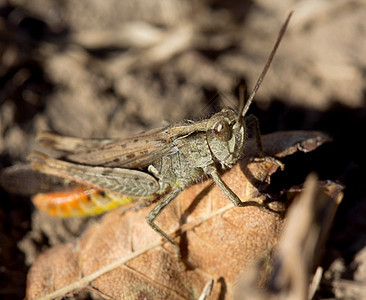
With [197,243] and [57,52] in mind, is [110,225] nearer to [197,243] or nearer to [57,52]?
[197,243]

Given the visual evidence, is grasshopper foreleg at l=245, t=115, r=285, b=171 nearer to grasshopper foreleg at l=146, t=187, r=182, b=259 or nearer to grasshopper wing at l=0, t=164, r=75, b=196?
grasshopper foreleg at l=146, t=187, r=182, b=259

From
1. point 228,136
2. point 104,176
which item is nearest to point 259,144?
point 228,136

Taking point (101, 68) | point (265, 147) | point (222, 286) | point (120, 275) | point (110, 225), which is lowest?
point (222, 286)

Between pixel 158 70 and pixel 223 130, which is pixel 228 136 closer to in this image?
pixel 223 130

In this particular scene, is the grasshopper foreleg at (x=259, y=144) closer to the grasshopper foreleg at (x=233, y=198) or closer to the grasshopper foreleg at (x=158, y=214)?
the grasshopper foreleg at (x=233, y=198)

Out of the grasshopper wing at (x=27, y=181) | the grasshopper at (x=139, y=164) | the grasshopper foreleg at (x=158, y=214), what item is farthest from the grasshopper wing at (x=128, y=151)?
the grasshopper foreleg at (x=158, y=214)

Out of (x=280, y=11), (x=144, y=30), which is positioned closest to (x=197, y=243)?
(x=144, y=30)

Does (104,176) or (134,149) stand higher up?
(134,149)
